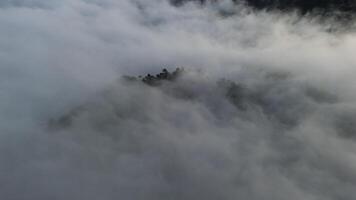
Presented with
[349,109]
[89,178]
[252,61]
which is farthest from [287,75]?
[89,178]

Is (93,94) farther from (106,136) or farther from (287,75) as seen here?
(287,75)

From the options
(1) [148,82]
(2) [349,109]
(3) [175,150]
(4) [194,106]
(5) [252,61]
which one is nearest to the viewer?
(2) [349,109]

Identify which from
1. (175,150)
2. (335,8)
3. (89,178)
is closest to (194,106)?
(175,150)

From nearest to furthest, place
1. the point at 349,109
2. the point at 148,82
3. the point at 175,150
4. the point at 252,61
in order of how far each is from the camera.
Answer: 1. the point at 349,109
2. the point at 175,150
3. the point at 148,82
4. the point at 252,61

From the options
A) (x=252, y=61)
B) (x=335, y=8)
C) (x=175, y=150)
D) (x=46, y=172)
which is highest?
(x=335, y=8)

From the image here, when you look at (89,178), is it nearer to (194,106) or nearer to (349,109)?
(194,106)

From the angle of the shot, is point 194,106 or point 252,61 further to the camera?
point 252,61

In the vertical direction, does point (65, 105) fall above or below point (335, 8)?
below

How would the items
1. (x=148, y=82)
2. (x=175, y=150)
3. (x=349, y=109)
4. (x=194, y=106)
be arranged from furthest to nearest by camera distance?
(x=148, y=82)
(x=194, y=106)
(x=175, y=150)
(x=349, y=109)

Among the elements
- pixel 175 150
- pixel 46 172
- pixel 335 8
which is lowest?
pixel 46 172
